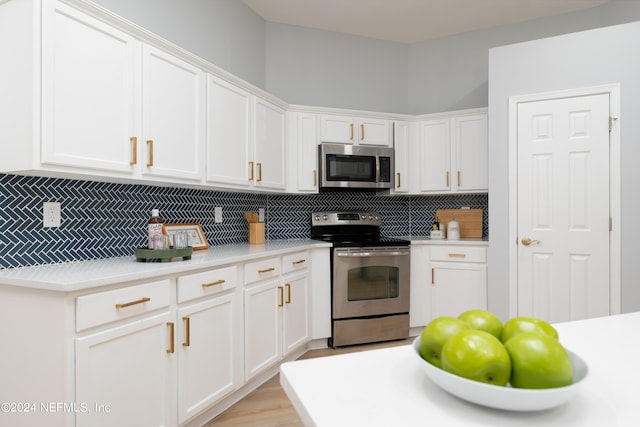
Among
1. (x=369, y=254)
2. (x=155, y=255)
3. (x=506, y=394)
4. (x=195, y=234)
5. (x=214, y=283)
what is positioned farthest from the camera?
(x=369, y=254)

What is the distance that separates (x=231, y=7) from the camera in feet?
11.3

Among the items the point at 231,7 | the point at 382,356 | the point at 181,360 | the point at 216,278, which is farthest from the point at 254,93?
the point at 382,356

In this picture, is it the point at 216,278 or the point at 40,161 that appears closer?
the point at 40,161

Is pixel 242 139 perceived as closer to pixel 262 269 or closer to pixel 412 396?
pixel 262 269

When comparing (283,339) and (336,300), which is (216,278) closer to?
(283,339)

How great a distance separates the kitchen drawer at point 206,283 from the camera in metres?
2.01

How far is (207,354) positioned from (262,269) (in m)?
0.70

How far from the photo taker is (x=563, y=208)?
3143 mm

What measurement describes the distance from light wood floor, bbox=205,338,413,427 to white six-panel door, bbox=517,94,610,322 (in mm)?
2091

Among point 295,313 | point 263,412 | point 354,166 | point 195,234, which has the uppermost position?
point 354,166

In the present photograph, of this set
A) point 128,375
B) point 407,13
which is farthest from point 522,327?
point 407,13

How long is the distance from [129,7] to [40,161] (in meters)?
1.32

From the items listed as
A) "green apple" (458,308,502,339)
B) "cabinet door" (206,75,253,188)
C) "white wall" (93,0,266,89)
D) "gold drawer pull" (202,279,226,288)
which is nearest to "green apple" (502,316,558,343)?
"green apple" (458,308,502,339)

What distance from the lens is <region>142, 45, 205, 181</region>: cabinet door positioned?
214 cm
